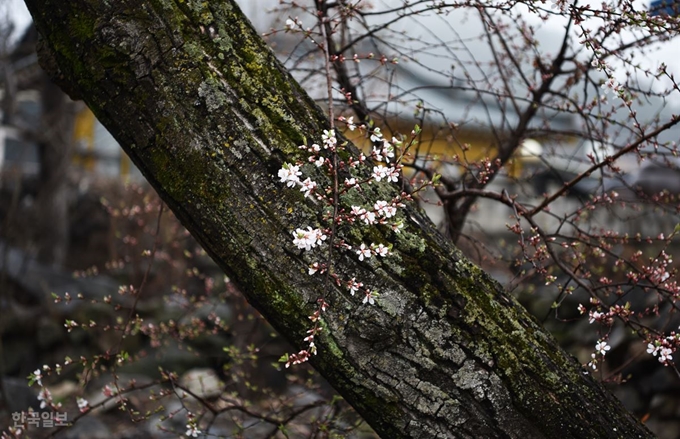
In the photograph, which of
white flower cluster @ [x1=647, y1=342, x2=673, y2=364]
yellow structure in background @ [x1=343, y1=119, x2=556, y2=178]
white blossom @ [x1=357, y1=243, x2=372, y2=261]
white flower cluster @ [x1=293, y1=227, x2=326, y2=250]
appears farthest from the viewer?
yellow structure in background @ [x1=343, y1=119, x2=556, y2=178]

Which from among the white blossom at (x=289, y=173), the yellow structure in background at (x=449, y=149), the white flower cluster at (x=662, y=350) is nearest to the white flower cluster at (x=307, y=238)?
the white blossom at (x=289, y=173)

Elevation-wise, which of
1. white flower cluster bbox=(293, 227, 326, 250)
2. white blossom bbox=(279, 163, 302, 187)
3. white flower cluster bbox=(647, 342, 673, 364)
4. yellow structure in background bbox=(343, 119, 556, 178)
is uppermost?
yellow structure in background bbox=(343, 119, 556, 178)

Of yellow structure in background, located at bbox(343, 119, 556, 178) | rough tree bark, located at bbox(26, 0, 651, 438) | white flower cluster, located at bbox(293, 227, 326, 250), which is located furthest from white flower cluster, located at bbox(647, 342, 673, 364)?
white flower cluster, located at bbox(293, 227, 326, 250)

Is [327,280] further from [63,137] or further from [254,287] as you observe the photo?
[63,137]

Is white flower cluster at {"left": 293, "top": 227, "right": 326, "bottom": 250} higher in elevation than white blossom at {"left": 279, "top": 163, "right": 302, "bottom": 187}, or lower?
lower

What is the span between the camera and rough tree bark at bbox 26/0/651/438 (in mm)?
1686

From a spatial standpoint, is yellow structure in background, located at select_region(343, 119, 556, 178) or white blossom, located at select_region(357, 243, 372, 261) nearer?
white blossom, located at select_region(357, 243, 372, 261)

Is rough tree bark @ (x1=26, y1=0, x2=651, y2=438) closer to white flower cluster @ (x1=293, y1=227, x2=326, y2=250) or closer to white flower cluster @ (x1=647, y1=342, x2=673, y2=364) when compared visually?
white flower cluster @ (x1=293, y1=227, x2=326, y2=250)

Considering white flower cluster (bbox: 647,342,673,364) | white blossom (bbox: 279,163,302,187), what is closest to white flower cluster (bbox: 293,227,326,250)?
white blossom (bbox: 279,163,302,187)

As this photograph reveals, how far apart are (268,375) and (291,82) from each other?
20.5ft

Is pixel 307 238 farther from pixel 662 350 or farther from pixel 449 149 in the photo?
pixel 449 149

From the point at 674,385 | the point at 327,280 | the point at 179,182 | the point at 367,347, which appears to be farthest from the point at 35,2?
the point at 674,385

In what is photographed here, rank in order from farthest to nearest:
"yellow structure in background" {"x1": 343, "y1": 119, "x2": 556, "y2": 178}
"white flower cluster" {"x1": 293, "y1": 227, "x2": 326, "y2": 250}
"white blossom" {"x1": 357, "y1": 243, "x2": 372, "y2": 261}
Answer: "yellow structure in background" {"x1": 343, "y1": 119, "x2": 556, "y2": 178}
"white blossom" {"x1": 357, "y1": 243, "x2": 372, "y2": 261}
"white flower cluster" {"x1": 293, "y1": 227, "x2": 326, "y2": 250}

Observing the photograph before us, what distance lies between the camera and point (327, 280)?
156 centimetres
